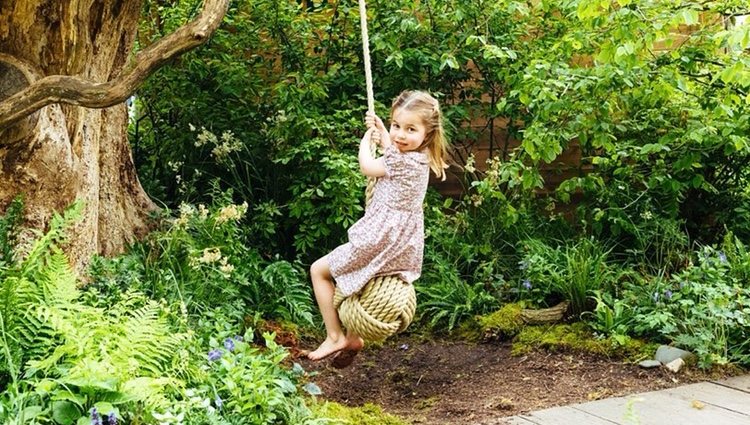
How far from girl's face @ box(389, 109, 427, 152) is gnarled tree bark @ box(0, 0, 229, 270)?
1.00 meters

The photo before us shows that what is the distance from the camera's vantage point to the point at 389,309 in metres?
3.89

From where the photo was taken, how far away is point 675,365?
4.83 metres

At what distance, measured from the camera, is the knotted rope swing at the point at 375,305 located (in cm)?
385

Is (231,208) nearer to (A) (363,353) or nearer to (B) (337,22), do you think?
(A) (363,353)

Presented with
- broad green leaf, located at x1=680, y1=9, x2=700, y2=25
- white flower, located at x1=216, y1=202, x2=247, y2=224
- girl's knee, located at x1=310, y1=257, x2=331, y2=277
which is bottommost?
girl's knee, located at x1=310, y1=257, x2=331, y2=277

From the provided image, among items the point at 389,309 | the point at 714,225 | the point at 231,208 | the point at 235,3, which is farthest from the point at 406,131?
the point at 714,225

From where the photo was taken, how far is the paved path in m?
3.93

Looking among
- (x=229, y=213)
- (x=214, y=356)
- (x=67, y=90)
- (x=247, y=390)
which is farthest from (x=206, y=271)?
(x=247, y=390)

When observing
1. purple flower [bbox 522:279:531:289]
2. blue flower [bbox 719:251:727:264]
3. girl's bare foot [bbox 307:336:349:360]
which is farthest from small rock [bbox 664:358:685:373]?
girl's bare foot [bbox 307:336:349:360]

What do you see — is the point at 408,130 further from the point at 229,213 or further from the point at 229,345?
the point at 229,213

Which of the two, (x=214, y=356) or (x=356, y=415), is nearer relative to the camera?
(x=214, y=356)

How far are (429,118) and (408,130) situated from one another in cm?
12

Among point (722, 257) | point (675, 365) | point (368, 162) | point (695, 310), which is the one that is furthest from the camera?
point (722, 257)

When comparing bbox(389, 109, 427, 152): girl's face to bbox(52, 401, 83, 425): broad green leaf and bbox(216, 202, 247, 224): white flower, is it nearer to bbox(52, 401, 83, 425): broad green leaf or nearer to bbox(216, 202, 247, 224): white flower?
bbox(216, 202, 247, 224): white flower
